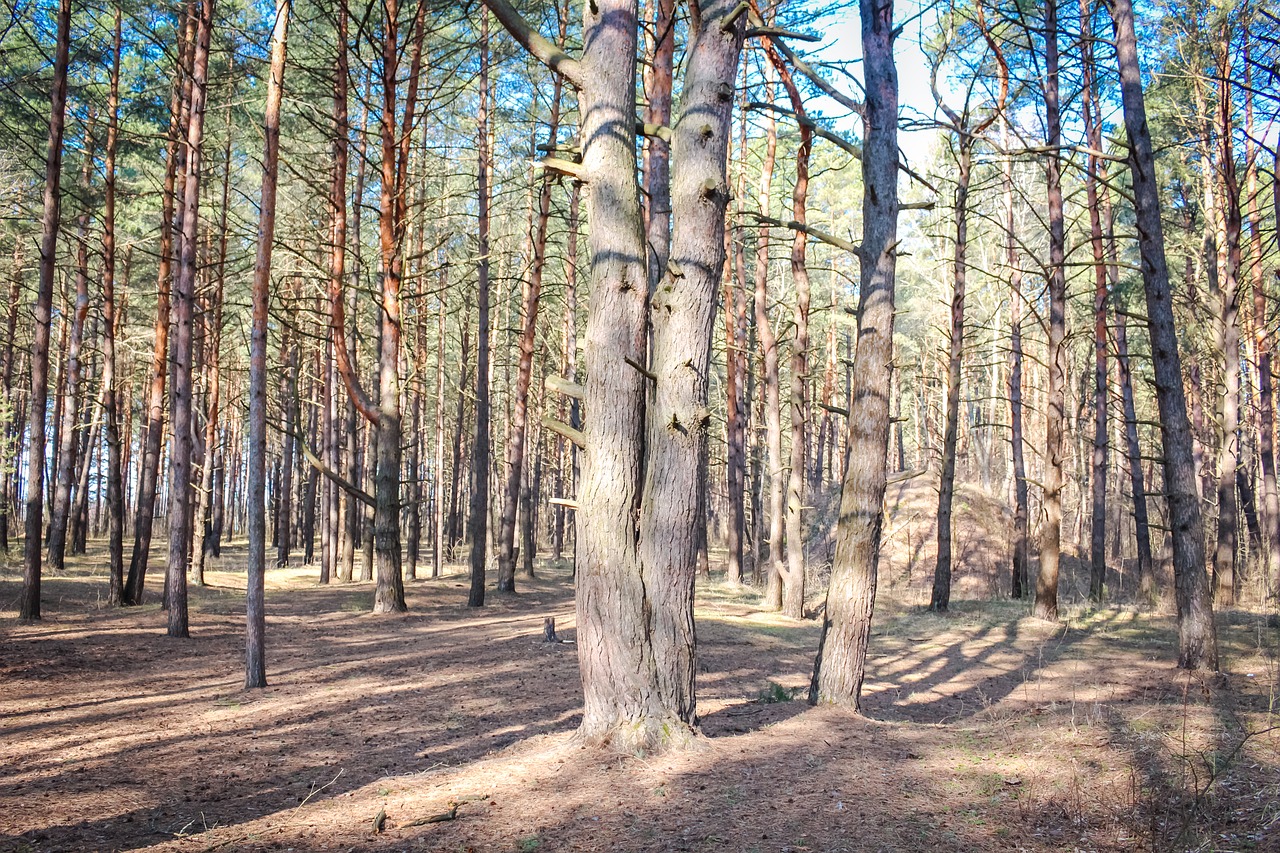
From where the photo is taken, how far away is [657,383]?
5.38 m

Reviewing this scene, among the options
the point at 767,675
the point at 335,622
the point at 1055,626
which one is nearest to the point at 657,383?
the point at 767,675

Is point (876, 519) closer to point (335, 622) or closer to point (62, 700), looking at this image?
point (62, 700)

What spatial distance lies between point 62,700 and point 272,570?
54.9ft

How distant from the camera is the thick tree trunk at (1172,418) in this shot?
789 centimetres

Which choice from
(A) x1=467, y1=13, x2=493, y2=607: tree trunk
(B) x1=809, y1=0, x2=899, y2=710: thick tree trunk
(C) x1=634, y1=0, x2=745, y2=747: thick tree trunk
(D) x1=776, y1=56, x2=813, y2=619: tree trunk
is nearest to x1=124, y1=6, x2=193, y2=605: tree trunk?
(A) x1=467, y1=13, x2=493, y2=607: tree trunk

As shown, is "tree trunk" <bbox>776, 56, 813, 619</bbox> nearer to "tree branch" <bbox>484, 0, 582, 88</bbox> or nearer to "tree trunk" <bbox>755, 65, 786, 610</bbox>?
"tree trunk" <bbox>755, 65, 786, 610</bbox>

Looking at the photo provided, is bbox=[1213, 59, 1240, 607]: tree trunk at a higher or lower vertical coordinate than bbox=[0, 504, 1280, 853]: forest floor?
higher

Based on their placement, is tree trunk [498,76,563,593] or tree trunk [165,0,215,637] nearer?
tree trunk [165,0,215,637]

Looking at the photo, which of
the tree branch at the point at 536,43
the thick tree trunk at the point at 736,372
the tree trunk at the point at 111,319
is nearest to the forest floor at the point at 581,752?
the tree trunk at the point at 111,319

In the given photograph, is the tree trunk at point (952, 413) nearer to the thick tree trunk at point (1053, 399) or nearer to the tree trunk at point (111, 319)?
the thick tree trunk at point (1053, 399)

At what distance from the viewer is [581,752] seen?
4.98 m

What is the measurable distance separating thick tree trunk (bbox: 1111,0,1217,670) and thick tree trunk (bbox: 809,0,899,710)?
3005mm

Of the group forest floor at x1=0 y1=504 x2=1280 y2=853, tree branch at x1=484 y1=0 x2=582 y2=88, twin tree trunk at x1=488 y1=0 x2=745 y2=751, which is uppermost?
tree branch at x1=484 y1=0 x2=582 y2=88

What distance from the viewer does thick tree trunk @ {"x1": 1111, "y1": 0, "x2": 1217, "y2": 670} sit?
25.9 ft
